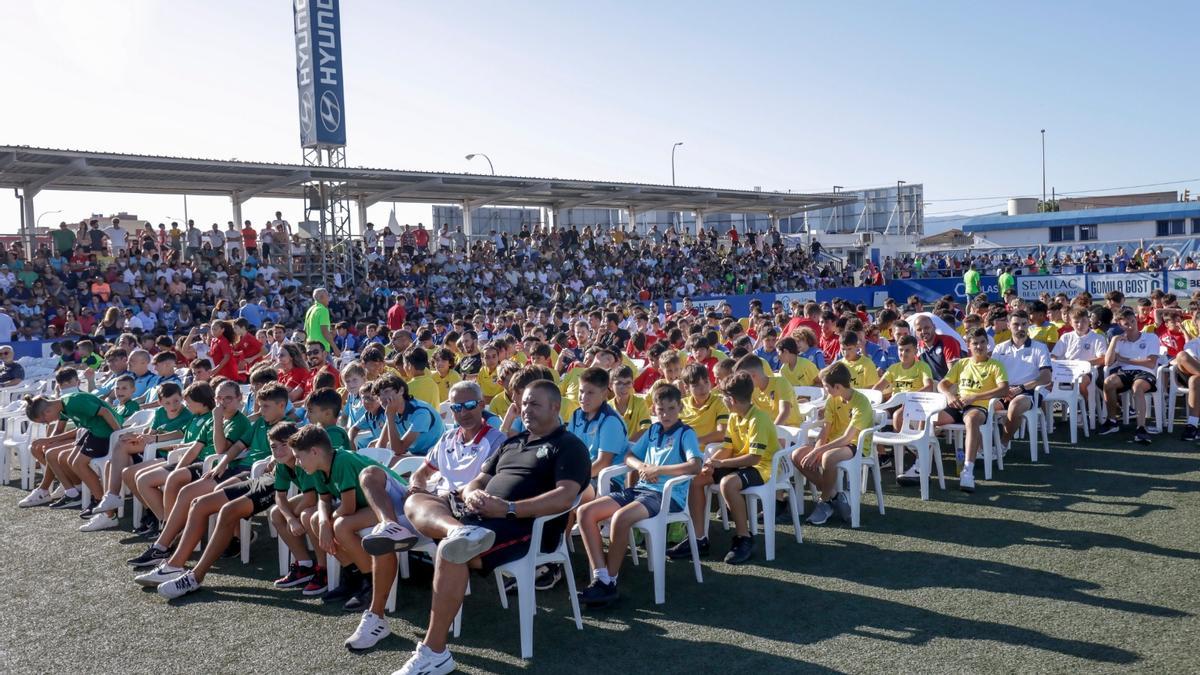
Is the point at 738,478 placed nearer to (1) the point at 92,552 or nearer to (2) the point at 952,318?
(1) the point at 92,552

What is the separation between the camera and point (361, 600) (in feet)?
17.4

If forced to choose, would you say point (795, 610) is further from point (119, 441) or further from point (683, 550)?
point (119, 441)

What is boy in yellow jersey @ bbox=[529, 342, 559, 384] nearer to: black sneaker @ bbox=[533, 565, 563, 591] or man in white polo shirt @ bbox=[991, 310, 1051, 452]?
black sneaker @ bbox=[533, 565, 563, 591]

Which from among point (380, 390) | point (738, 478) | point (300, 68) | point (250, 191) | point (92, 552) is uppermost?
point (300, 68)

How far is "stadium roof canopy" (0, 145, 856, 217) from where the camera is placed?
1911 cm

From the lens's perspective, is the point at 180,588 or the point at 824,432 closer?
the point at 180,588

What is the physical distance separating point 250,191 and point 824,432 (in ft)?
64.7

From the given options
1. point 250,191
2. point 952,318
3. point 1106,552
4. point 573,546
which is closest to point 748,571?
Answer: point 573,546

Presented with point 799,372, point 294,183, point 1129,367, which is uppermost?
point 294,183

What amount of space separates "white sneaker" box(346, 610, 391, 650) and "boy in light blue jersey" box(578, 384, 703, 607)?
42.9 inches

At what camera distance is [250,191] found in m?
23.1

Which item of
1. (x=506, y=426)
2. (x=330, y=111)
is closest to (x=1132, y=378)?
(x=506, y=426)

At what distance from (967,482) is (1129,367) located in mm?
2993

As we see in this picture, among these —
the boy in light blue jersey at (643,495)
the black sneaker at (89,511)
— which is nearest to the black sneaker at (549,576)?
the boy in light blue jersey at (643,495)
